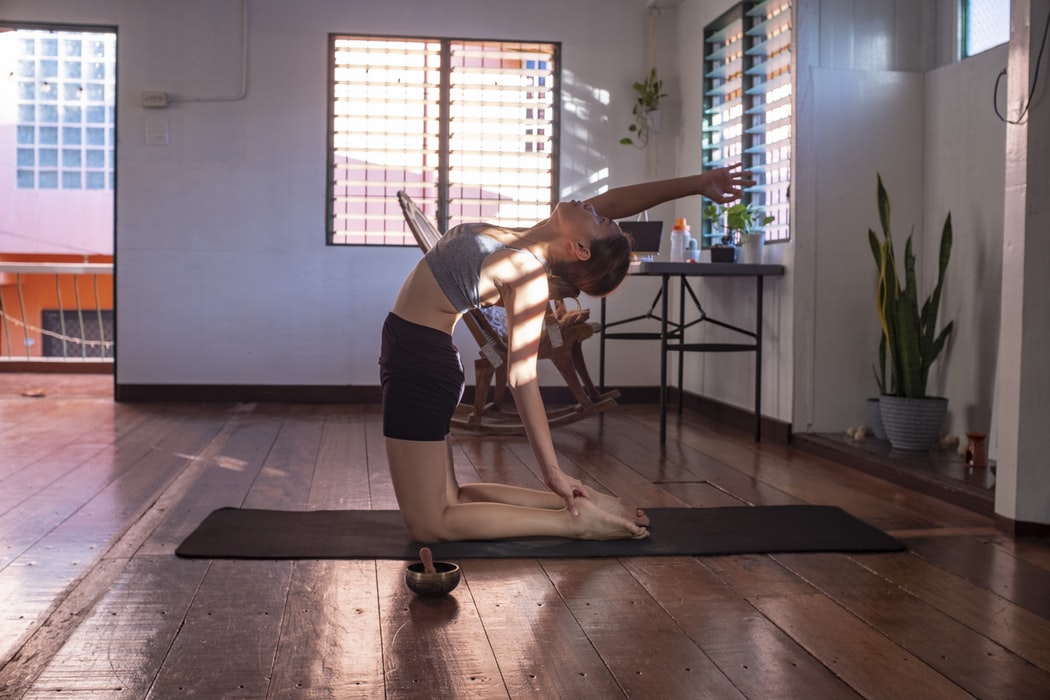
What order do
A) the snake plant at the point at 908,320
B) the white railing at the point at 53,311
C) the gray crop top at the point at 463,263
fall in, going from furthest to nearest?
the white railing at the point at 53,311 < the snake plant at the point at 908,320 < the gray crop top at the point at 463,263

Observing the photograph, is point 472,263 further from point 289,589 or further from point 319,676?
point 319,676

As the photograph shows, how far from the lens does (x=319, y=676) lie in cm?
187

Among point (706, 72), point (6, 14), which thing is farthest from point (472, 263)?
point (6, 14)

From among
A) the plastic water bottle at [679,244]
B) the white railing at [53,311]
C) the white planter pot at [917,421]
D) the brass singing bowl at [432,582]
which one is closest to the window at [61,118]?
the white railing at [53,311]

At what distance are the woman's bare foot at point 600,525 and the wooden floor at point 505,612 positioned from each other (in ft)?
0.53

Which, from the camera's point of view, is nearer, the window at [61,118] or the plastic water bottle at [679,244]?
the plastic water bottle at [679,244]

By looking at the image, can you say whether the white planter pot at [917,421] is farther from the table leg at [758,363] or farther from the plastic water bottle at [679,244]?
the plastic water bottle at [679,244]

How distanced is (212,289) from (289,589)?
423cm

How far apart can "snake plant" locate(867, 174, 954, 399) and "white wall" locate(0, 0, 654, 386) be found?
286cm

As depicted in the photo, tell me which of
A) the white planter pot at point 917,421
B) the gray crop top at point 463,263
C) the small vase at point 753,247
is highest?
the small vase at point 753,247

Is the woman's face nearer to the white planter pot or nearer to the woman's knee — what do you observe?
the woman's knee

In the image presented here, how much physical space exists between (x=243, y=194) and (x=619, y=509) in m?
4.09

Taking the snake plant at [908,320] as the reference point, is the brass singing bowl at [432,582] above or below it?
below

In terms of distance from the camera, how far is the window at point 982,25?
4.29 metres
